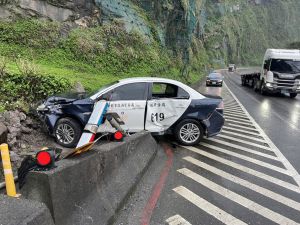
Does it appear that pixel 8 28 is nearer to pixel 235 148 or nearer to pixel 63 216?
pixel 235 148

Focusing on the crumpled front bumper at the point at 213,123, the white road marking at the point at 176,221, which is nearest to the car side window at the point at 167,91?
the crumpled front bumper at the point at 213,123

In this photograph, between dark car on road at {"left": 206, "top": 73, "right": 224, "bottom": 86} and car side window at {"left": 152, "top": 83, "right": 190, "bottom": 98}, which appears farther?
dark car on road at {"left": 206, "top": 73, "right": 224, "bottom": 86}

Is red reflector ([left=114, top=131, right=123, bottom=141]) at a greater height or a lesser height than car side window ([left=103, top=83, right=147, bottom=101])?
lesser

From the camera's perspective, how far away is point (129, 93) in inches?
342

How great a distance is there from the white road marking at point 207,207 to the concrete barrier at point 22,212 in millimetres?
2594

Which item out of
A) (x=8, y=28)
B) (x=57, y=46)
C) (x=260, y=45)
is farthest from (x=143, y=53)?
(x=260, y=45)

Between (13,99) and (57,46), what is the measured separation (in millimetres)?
11438

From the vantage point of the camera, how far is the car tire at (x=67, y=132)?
8.35 m

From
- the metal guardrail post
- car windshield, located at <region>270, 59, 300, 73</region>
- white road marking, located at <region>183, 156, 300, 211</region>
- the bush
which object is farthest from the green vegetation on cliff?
the metal guardrail post

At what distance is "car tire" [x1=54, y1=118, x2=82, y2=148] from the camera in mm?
8352

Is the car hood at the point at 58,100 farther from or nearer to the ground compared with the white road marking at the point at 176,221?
farther from the ground

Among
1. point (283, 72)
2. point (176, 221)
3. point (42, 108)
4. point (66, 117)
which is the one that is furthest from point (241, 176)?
point (283, 72)

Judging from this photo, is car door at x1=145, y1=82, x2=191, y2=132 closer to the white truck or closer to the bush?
the bush

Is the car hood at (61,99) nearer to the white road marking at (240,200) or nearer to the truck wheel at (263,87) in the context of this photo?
the white road marking at (240,200)
